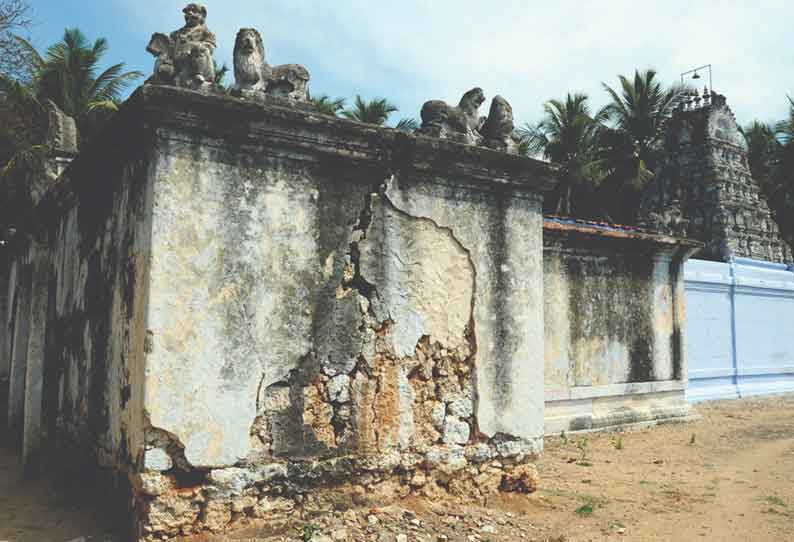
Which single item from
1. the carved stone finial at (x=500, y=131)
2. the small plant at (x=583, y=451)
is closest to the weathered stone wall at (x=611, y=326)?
the small plant at (x=583, y=451)

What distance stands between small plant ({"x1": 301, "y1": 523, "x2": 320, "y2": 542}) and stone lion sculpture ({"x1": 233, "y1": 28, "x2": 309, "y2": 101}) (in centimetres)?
270

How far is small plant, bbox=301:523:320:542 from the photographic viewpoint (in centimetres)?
405

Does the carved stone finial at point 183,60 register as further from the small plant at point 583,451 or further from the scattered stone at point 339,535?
the small plant at point 583,451

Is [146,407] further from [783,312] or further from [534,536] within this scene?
[783,312]

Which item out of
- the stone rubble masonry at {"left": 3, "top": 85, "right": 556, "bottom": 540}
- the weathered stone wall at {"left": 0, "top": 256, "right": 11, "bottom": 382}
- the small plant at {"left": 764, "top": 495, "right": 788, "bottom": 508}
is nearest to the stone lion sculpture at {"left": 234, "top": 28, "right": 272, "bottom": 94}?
the stone rubble masonry at {"left": 3, "top": 85, "right": 556, "bottom": 540}

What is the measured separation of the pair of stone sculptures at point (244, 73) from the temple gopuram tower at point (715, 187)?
12828 millimetres

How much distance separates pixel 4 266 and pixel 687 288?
11.6 metres

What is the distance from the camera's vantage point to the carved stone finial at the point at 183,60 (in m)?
4.10

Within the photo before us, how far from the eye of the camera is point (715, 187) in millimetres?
17078

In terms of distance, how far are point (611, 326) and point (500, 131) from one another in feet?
14.9

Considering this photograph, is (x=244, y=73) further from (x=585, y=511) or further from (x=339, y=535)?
(x=585, y=511)

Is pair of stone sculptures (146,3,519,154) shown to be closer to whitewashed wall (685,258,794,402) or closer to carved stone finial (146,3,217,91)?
carved stone finial (146,3,217,91)

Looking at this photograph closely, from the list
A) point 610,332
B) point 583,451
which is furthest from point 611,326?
point 583,451

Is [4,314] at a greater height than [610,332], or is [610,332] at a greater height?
[4,314]
